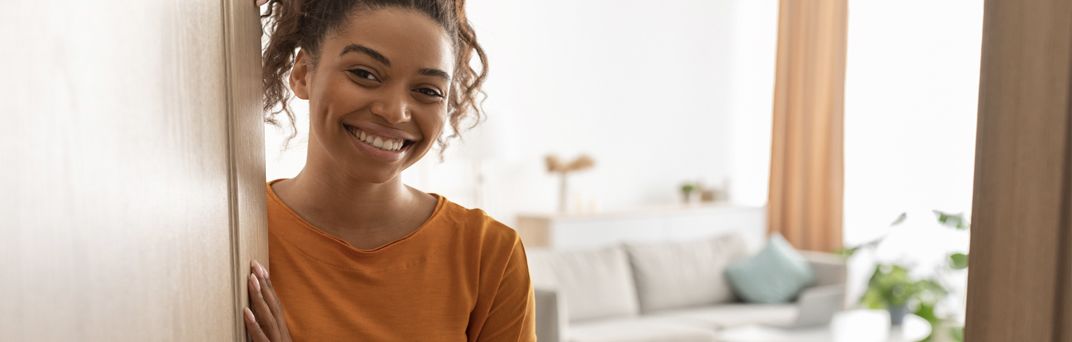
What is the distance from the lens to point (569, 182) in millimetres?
6102

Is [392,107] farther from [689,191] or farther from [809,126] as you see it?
[809,126]

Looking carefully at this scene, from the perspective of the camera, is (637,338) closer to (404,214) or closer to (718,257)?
(718,257)

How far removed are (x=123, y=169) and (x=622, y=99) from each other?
228 inches

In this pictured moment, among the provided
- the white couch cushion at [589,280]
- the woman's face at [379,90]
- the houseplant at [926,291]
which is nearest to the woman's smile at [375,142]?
the woman's face at [379,90]

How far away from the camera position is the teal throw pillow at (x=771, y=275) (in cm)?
548

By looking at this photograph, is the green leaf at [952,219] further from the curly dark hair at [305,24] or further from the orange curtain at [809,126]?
the curly dark hair at [305,24]

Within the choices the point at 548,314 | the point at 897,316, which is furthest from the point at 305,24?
the point at 897,316

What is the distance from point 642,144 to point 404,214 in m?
5.18

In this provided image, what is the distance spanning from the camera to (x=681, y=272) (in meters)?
5.45

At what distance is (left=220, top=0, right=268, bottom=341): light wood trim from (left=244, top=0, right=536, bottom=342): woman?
7 cm

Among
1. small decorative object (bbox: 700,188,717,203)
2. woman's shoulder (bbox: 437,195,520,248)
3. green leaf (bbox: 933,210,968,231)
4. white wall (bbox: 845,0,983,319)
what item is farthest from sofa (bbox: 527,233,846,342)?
woman's shoulder (bbox: 437,195,520,248)

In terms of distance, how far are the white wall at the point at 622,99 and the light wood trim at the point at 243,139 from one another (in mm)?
3922

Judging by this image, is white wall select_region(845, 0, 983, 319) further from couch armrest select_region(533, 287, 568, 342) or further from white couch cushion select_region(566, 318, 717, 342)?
couch armrest select_region(533, 287, 568, 342)

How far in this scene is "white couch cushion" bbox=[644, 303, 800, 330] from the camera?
507cm
